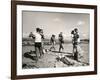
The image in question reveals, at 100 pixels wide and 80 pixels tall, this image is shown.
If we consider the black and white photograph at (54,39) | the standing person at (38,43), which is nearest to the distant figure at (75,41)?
the black and white photograph at (54,39)

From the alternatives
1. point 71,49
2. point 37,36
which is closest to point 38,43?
point 37,36

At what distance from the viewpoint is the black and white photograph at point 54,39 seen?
1.61 m

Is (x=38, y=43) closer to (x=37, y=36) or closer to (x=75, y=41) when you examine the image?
(x=37, y=36)

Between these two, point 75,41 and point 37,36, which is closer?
point 37,36

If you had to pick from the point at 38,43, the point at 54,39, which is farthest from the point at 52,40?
the point at 38,43

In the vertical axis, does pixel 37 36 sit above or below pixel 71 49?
above

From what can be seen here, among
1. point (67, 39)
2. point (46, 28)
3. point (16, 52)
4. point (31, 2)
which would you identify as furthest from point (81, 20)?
point (16, 52)

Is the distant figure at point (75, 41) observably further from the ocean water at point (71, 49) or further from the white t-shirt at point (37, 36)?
the white t-shirt at point (37, 36)

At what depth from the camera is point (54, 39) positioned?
1681mm

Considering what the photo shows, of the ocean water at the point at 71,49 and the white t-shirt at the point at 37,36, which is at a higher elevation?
the white t-shirt at the point at 37,36

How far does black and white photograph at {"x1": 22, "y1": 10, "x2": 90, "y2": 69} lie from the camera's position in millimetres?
1607

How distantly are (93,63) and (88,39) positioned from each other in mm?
264

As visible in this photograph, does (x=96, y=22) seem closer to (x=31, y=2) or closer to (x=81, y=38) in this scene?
(x=81, y=38)

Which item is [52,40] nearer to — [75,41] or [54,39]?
[54,39]
